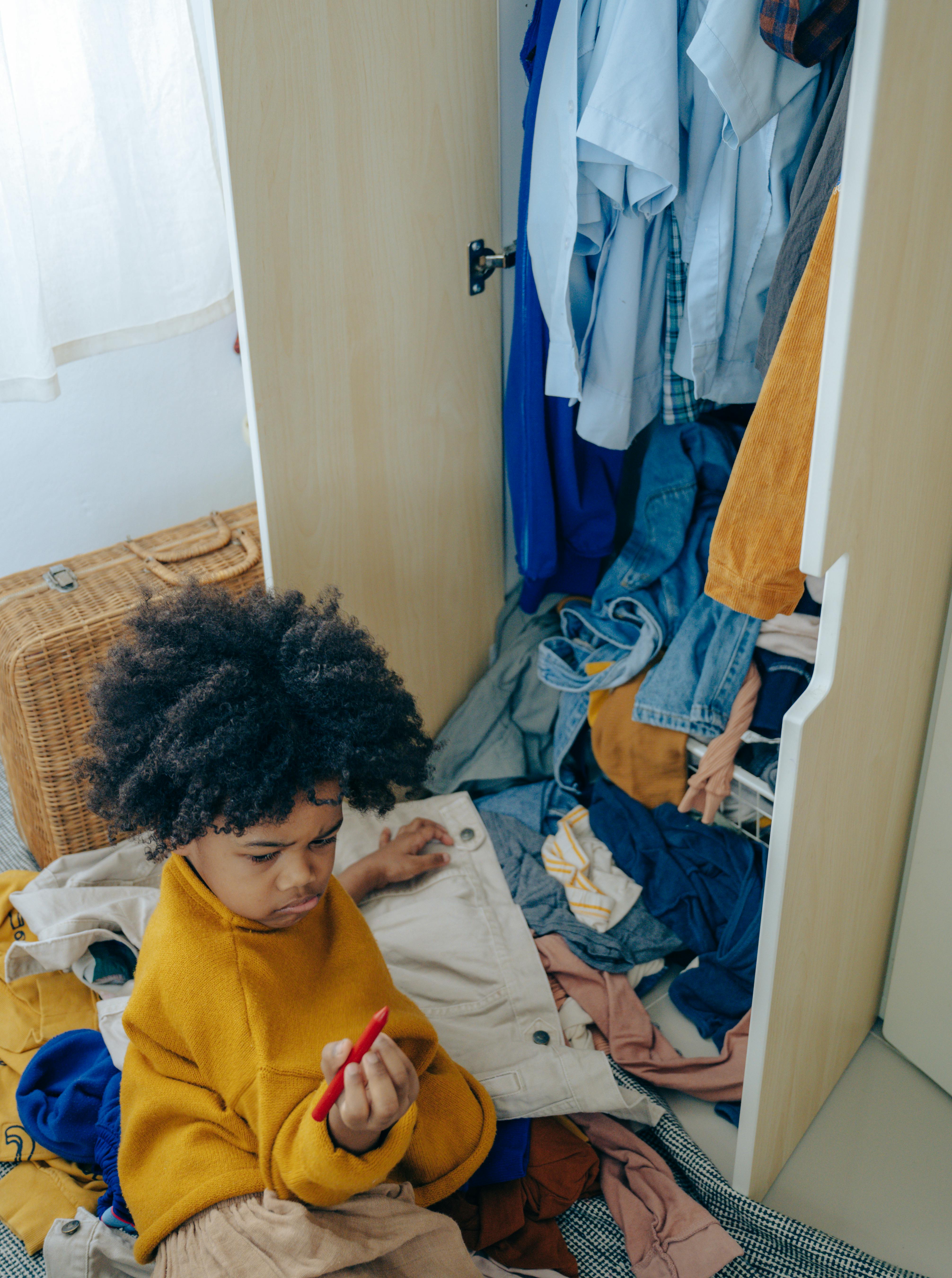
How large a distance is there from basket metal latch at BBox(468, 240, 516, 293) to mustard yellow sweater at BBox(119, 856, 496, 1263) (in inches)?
42.6

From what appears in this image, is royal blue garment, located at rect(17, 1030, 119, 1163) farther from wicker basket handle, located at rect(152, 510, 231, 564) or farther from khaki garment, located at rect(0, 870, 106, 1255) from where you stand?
wicker basket handle, located at rect(152, 510, 231, 564)

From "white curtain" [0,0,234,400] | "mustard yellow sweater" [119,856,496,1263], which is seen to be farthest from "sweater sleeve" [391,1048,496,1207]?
"white curtain" [0,0,234,400]

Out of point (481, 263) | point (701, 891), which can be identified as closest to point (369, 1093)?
point (701, 891)

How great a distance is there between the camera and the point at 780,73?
1.19m

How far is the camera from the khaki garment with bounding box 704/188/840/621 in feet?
3.39

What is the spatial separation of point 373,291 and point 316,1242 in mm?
1258

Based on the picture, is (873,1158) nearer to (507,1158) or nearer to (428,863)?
(507,1158)

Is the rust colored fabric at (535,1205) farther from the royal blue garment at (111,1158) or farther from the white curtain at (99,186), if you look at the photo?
the white curtain at (99,186)

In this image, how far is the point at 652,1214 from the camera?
51.6 inches

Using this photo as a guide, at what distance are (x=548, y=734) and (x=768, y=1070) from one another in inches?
33.2

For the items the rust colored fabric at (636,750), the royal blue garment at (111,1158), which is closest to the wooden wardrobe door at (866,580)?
the rust colored fabric at (636,750)

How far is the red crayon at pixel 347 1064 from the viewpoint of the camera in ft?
3.04

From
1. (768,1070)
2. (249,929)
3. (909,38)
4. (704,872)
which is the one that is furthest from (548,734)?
(909,38)

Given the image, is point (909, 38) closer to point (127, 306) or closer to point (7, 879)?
point (127, 306)
